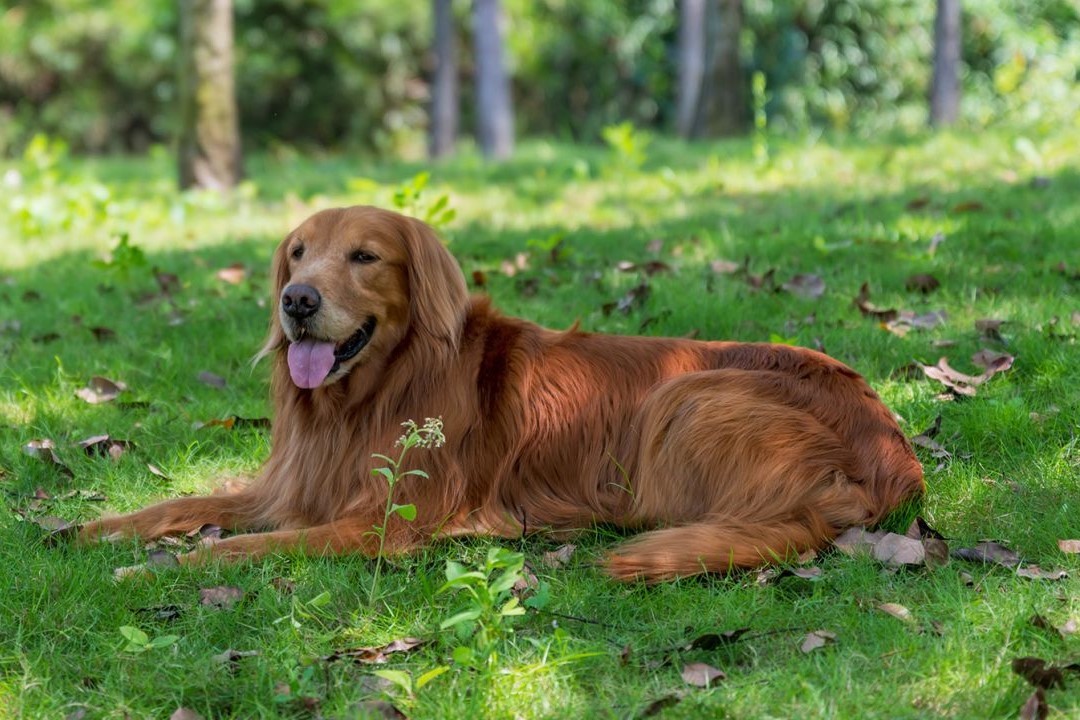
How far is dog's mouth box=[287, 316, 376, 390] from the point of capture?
12.9 ft

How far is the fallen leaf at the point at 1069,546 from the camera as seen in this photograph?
3.49 m

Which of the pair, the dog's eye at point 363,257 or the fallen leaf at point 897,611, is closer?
the fallen leaf at point 897,611

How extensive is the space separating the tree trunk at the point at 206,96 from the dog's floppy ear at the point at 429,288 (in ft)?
19.8

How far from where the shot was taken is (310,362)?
3.93 m

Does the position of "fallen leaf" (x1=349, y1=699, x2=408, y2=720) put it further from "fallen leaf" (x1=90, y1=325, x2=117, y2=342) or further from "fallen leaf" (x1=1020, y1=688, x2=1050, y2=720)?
"fallen leaf" (x1=90, y1=325, x2=117, y2=342)

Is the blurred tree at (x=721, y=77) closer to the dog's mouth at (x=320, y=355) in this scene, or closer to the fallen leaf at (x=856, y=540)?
the dog's mouth at (x=320, y=355)

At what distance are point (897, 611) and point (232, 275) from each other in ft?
15.5

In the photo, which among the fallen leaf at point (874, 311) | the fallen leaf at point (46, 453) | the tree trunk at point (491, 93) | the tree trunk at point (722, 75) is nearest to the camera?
the fallen leaf at point (46, 453)

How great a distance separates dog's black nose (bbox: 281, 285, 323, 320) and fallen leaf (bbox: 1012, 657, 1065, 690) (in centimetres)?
228

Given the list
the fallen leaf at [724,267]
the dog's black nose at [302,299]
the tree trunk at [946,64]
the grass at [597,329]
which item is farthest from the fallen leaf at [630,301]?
the tree trunk at [946,64]

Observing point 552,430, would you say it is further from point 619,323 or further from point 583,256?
point 583,256

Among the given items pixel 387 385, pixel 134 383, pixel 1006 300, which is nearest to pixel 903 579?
pixel 387 385

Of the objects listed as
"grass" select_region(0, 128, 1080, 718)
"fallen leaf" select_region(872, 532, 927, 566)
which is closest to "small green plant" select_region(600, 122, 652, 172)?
"grass" select_region(0, 128, 1080, 718)

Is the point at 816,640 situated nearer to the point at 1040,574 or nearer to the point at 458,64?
the point at 1040,574
